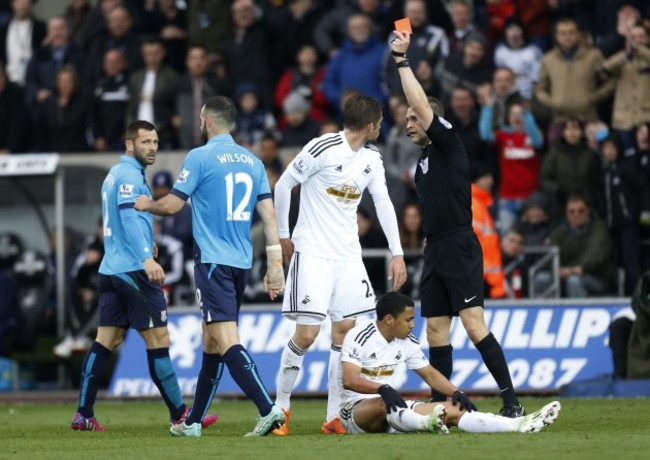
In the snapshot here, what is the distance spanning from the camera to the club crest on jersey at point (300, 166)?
12.2 metres

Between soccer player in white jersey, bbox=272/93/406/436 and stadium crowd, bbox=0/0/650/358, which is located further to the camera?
stadium crowd, bbox=0/0/650/358

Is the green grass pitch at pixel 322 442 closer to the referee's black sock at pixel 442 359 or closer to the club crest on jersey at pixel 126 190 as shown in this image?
the referee's black sock at pixel 442 359

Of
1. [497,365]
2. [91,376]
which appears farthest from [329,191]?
[91,376]

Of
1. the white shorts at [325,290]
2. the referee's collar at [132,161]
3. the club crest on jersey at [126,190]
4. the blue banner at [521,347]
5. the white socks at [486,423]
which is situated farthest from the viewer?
the blue banner at [521,347]

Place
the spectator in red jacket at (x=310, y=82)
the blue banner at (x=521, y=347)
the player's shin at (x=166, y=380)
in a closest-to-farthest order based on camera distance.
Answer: the player's shin at (x=166, y=380)
the blue banner at (x=521, y=347)
the spectator in red jacket at (x=310, y=82)

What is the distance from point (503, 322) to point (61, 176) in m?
7.36

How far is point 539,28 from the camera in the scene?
21.4m

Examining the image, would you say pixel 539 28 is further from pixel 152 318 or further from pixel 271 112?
pixel 152 318

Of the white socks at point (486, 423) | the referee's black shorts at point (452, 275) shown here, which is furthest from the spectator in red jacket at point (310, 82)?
the white socks at point (486, 423)

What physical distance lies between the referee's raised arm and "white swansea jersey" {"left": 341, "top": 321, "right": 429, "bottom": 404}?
1.60 m

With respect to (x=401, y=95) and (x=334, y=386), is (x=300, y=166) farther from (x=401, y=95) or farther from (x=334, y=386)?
(x=401, y=95)

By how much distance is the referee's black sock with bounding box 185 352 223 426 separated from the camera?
11727mm

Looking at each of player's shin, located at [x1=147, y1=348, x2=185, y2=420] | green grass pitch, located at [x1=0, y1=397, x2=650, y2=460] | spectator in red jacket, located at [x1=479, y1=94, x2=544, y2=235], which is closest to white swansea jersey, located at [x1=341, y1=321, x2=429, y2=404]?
green grass pitch, located at [x1=0, y1=397, x2=650, y2=460]

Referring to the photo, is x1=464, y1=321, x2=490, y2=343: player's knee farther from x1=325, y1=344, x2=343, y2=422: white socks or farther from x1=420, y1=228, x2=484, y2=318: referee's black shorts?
x1=325, y1=344, x2=343, y2=422: white socks
